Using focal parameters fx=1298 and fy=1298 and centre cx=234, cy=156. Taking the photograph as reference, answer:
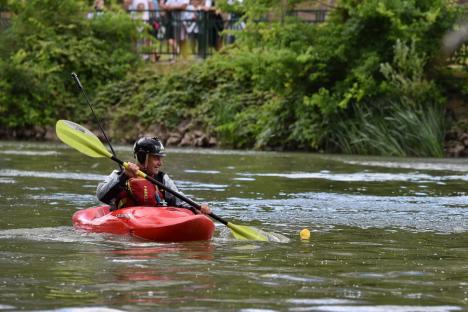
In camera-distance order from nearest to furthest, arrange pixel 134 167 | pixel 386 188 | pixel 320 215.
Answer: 1. pixel 134 167
2. pixel 320 215
3. pixel 386 188

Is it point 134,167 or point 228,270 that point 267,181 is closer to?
point 134,167

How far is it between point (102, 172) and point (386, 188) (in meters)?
5.28

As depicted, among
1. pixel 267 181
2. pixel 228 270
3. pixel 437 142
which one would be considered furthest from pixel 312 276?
pixel 437 142

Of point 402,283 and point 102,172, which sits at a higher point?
point 402,283

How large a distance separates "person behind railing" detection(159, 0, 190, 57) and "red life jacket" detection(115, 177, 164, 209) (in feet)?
62.3

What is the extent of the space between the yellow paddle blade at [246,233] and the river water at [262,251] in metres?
0.18

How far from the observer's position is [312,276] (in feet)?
28.3

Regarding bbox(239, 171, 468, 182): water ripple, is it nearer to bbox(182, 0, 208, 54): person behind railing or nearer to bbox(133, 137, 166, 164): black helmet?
bbox(133, 137, 166, 164): black helmet

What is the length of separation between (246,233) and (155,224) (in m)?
0.79

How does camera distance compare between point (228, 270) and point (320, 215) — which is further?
point (320, 215)

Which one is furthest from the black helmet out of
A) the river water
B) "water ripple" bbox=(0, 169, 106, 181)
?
"water ripple" bbox=(0, 169, 106, 181)

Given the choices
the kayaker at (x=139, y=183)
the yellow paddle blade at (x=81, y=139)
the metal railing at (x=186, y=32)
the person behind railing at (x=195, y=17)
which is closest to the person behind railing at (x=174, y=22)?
the metal railing at (x=186, y=32)

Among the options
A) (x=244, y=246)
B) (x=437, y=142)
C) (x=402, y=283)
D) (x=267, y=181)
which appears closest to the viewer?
(x=402, y=283)

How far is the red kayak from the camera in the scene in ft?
35.8
